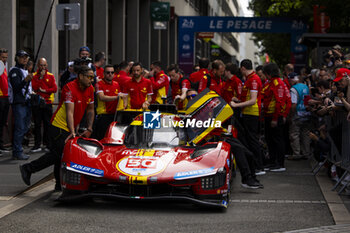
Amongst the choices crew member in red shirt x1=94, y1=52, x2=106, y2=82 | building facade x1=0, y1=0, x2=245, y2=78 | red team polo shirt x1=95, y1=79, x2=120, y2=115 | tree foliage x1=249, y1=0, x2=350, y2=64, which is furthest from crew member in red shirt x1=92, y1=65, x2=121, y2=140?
tree foliage x1=249, y1=0, x2=350, y2=64

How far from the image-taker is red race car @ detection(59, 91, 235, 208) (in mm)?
8320

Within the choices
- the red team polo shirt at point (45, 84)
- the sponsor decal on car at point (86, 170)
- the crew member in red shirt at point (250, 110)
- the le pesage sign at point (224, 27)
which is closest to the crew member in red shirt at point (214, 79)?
the crew member in red shirt at point (250, 110)

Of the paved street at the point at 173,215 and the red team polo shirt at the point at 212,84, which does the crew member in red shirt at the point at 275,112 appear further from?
the paved street at the point at 173,215

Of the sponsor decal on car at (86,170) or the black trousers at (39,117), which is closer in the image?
the sponsor decal on car at (86,170)

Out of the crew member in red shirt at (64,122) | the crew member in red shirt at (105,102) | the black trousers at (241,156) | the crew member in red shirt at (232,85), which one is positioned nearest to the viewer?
the crew member in red shirt at (64,122)

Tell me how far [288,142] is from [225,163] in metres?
7.35

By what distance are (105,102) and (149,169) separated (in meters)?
4.64

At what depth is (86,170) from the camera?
8.48 meters

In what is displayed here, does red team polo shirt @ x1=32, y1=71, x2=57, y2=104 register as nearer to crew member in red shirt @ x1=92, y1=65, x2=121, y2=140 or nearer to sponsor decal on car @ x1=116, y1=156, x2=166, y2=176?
crew member in red shirt @ x1=92, y1=65, x2=121, y2=140

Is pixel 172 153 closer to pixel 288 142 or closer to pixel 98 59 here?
pixel 98 59

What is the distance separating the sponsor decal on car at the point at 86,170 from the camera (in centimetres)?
841

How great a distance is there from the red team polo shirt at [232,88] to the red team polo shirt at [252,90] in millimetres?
406

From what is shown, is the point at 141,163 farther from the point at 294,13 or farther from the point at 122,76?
the point at 294,13

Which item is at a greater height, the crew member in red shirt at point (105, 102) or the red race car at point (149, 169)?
the crew member in red shirt at point (105, 102)
